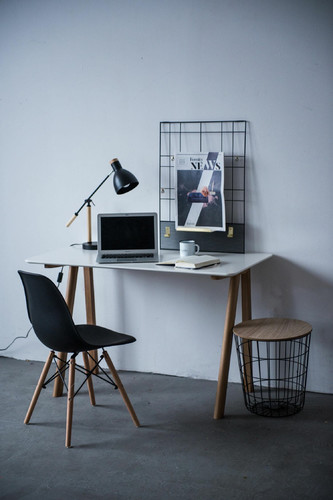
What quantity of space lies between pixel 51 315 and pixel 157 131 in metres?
1.37

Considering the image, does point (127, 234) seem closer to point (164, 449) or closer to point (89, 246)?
point (89, 246)

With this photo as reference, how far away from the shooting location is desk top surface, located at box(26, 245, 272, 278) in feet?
10.1

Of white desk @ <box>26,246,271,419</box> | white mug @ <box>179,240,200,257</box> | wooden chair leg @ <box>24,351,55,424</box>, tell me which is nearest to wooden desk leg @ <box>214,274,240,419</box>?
white desk @ <box>26,246,271,419</box>

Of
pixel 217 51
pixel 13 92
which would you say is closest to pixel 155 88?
pixel 217 51

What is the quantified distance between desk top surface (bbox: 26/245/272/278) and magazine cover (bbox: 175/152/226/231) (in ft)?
0.62

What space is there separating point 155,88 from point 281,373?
5.81ft

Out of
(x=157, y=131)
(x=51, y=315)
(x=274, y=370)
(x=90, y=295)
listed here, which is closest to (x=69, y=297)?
(x=90, y=295)

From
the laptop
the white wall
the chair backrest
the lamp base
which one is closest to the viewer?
the chair backrest

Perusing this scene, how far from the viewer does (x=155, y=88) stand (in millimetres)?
3666

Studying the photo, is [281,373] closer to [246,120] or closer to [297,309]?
[297,309]

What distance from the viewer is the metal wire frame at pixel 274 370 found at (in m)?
3.43

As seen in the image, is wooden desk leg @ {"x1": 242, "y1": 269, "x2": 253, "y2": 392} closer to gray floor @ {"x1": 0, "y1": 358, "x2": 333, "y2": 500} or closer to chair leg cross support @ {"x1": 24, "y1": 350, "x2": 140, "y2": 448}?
gray floor @ {"x1": 0, "y1": 358, "x2": 333, "y2": 500}

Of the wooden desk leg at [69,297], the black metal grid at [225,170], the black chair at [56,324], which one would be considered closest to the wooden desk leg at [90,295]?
the wooden desk leg at [69,297]

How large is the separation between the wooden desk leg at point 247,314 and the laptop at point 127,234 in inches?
20.1
